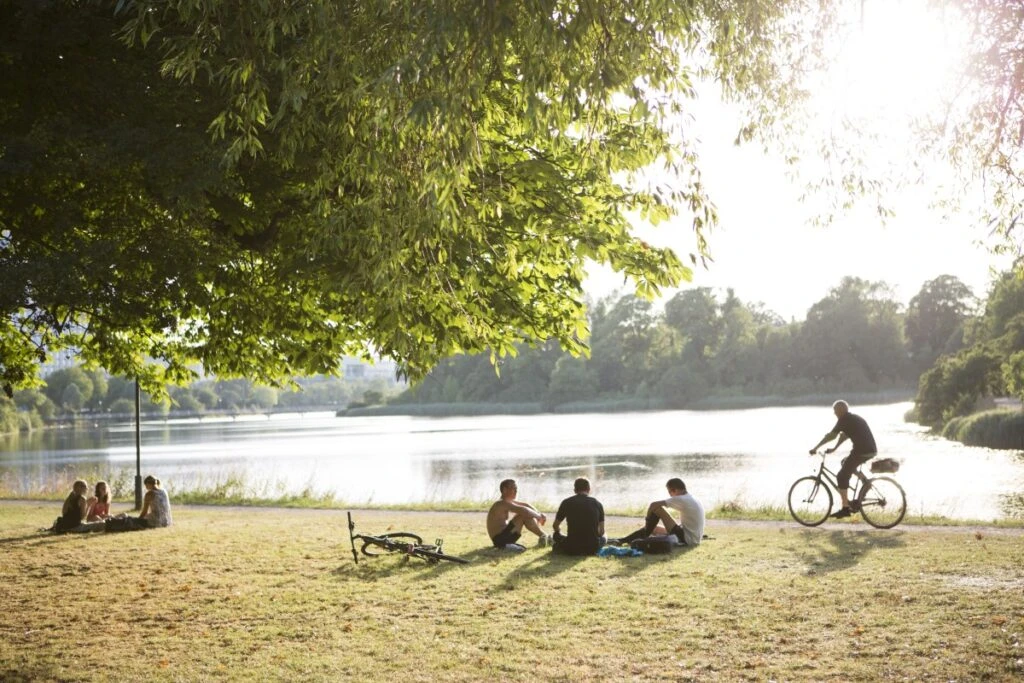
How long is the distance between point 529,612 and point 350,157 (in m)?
4.22

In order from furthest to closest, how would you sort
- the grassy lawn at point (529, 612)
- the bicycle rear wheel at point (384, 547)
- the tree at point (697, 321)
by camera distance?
the tree at point (697, 321) → the bicycle rear wheel at point (384, 547) → the grassy lawn at point (529, 612)

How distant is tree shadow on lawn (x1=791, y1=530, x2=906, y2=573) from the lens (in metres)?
10.2

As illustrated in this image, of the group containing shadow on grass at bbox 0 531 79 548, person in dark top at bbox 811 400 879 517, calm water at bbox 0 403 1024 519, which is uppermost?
person in dark top at bbox 811 400 879 517

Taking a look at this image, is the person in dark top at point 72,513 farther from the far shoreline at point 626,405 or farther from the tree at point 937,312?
the tree at point 937,312

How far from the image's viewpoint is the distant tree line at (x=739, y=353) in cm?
10150

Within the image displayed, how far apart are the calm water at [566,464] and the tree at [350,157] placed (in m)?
11.5

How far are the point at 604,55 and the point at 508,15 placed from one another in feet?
2.79

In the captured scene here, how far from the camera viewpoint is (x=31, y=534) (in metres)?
14.7

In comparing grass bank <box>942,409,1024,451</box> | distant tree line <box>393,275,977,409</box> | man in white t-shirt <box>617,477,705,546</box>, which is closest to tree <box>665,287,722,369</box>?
distant tree line <box>393,275,977,409</box>

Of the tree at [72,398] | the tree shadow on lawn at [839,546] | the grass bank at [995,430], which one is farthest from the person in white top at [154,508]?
the tree at [72,398]

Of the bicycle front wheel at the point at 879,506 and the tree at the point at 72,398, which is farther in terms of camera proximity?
the tree at the point at 72,398

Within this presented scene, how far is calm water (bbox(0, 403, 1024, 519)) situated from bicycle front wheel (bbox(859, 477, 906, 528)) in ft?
15.9

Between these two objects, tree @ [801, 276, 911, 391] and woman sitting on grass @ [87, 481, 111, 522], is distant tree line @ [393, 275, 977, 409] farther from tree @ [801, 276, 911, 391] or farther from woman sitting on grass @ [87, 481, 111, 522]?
woman sitting on grass @ [87, 481, 111, 522]

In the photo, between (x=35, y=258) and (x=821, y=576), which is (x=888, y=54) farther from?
(x=35, y=258)
